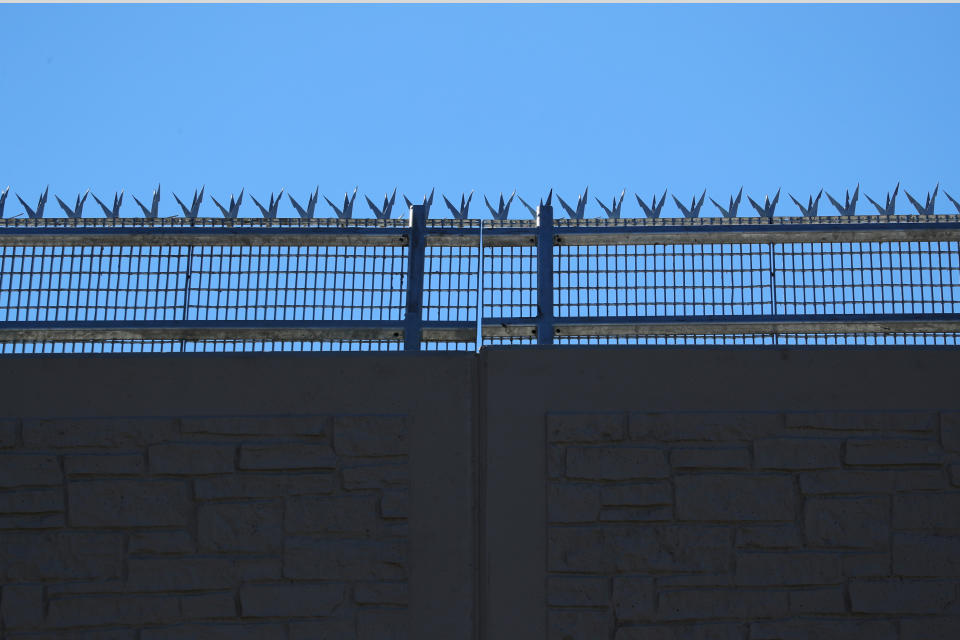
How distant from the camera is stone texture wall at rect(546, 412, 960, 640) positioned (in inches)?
161

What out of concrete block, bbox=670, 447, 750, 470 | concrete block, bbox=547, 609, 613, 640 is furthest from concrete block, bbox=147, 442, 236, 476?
concrete block, bbox=670, 447, 750, 470

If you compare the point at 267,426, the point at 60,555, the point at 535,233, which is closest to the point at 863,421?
the point at 535,233

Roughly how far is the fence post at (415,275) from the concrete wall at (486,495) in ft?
0.35

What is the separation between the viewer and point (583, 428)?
13.8 feet

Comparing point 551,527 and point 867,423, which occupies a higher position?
point 867,423

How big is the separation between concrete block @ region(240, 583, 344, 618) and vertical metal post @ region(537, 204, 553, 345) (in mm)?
1310

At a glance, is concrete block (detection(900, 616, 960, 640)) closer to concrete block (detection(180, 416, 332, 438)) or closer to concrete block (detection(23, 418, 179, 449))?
concrete block (detection(180, 416, 332, 438))

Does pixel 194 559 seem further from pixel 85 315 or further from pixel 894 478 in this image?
pixel 894 478

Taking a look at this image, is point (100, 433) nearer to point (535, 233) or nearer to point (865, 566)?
point (535, 233)

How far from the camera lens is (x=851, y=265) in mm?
4430

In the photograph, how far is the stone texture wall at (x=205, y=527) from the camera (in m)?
4.09

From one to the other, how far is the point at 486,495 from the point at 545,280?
0.93 m

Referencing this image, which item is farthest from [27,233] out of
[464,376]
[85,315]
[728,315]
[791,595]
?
[791,595]

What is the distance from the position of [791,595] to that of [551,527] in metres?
0.97
